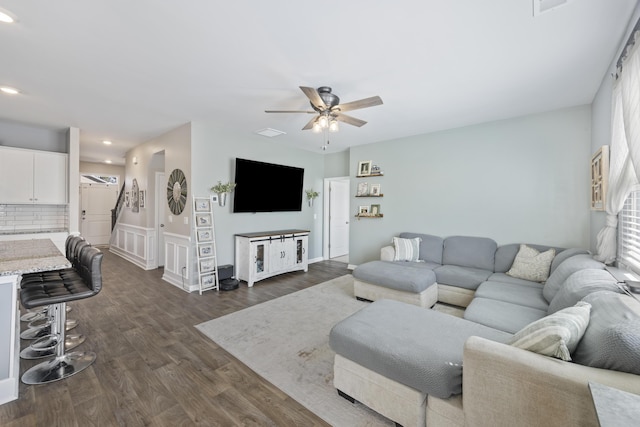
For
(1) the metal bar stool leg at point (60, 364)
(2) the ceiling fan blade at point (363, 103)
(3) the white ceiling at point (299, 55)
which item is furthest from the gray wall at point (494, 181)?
(1) the metal bar stool leg at point (60, 364)

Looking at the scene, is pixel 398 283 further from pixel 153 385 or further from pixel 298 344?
pixel 153 385

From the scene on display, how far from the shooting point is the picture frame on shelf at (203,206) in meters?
4.26

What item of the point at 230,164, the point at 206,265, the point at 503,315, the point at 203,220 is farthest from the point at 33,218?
the point at 503,315

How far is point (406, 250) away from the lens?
166 inches

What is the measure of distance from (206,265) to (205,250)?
0.24 meters

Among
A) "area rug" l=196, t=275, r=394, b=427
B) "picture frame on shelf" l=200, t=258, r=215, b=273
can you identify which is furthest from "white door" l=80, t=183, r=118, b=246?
"area rug" l=196, t=275, r=394, b=427

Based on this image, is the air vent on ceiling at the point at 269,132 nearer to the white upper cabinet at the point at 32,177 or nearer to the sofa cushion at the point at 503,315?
the white upper cabinet at the point at 32,177

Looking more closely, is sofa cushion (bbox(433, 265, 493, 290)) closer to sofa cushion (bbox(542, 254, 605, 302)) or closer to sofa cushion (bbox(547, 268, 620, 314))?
sofa cushion (bbox(542, 254, 605, 302))

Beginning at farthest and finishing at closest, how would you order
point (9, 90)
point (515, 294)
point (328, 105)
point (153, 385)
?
point (9, 90) < point (328, 105) < point (515, 294) < point (153, 385)

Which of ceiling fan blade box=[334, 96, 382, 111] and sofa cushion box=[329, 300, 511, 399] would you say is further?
ceiling fan blade box=[334, 96, 382, 111]

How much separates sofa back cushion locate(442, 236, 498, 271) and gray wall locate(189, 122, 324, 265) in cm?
318

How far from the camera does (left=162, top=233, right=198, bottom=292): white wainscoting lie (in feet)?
13.7

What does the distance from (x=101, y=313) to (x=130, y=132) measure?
10.4 ft

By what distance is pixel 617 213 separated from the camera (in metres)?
2.38
